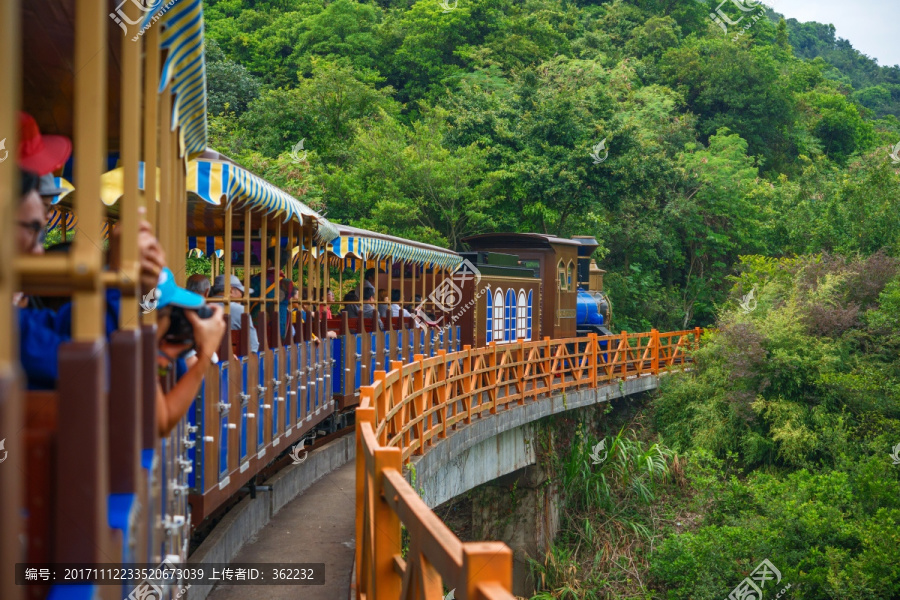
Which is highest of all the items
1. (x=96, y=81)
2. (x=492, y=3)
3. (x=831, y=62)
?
(x=831, y=62)

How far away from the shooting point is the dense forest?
51.9 ft

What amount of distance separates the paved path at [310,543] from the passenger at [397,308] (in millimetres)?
Answer: 6161

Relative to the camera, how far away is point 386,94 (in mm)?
34812

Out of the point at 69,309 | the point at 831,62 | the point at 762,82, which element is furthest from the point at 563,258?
the point at 831,62

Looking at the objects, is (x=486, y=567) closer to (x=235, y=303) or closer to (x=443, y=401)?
(x=235, y=303)

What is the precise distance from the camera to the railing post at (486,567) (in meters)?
2.29

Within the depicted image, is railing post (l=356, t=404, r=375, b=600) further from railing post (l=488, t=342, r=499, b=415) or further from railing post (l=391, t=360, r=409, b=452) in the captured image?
railing post (l=488, t=342, r=499, b=415)

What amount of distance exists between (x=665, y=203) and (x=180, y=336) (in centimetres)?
3424

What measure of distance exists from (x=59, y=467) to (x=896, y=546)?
46.7 feet

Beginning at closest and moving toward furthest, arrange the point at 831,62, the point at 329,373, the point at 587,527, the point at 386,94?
the point at 329,373
the point at 587,527
the point at 386,94
the point at 831,62

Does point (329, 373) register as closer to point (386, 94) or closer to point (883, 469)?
point (883, 469)

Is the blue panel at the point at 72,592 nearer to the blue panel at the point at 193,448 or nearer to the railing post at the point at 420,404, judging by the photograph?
the blue panel at the point at 193,448

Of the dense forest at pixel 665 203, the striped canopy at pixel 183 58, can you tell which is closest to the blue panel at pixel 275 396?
the striped canopy at pixel 183 58

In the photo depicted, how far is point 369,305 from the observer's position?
14.0 meters
